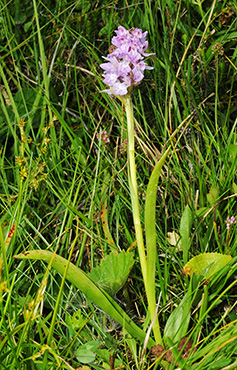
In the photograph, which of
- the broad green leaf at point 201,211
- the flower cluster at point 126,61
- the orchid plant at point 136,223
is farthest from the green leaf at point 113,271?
the flower cluster at point 126,61

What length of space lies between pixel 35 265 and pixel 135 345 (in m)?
0.42

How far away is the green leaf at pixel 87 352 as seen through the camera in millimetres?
934

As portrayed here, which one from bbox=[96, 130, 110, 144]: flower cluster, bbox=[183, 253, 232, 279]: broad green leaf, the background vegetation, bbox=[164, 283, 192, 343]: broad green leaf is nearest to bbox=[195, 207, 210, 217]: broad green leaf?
the background vegetation

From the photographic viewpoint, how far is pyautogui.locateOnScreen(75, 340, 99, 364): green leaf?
93cm

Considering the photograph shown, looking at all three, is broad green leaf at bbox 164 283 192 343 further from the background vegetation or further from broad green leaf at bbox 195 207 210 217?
broad green leaf at bbox 195 207 210 217

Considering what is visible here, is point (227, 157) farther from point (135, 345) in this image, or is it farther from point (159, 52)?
point (135, 345)

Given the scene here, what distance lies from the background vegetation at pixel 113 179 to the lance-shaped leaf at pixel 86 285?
5cm

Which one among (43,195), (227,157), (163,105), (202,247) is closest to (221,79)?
(163,105)

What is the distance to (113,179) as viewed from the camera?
4.41ft

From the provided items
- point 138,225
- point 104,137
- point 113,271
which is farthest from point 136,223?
point 104,137

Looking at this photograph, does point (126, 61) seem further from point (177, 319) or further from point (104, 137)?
point (177, 319)

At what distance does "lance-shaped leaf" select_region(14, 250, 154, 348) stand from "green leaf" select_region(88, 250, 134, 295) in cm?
6

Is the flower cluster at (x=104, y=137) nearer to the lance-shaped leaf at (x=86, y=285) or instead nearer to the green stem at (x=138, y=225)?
the green stem at (x=138, y=225)

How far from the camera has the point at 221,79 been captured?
1.55 m
